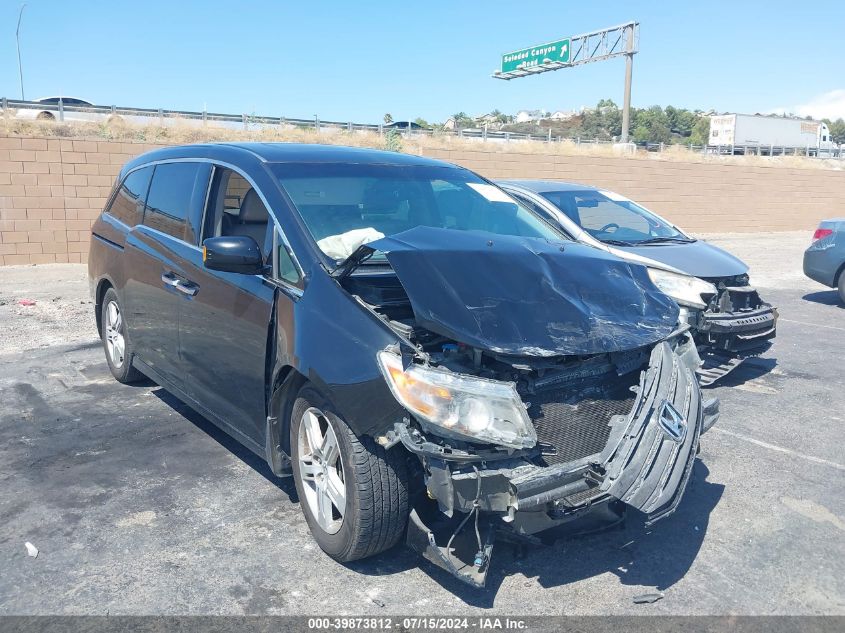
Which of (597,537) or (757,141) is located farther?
(757,141)

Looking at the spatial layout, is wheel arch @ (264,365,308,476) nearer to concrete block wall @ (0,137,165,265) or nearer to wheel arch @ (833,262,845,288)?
wheel arch @ (833,262,845,288)

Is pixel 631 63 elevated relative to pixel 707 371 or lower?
elevated

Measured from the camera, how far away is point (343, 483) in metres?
3.33

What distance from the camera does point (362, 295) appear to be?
345 centimetres

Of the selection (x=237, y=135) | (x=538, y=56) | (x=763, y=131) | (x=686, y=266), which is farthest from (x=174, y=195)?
(x=763, y=131)

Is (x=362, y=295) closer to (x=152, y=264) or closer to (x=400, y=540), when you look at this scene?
(x=400, y=540)

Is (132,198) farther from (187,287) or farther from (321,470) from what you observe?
(321,470)

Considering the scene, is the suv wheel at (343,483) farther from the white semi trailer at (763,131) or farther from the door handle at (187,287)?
the white semi trailer at (763,131)

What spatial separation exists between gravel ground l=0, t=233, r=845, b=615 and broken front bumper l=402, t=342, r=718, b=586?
314 millimetres

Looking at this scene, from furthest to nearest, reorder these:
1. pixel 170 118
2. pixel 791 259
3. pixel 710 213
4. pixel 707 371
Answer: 1. pixel 170 118
2. pixel 710 213
3. pixel 791 259
4. pixel 707 371

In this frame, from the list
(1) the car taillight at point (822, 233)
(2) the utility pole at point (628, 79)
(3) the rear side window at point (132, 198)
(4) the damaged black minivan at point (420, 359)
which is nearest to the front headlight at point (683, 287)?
(4) the damaged black minivan at point (420, 359)

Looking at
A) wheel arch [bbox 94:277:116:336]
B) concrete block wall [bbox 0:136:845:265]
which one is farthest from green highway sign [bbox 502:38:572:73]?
wheel arch [bbox 94:277:116:336]

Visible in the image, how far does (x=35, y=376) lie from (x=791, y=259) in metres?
15.5

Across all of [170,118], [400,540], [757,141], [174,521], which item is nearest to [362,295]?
[400,540]
